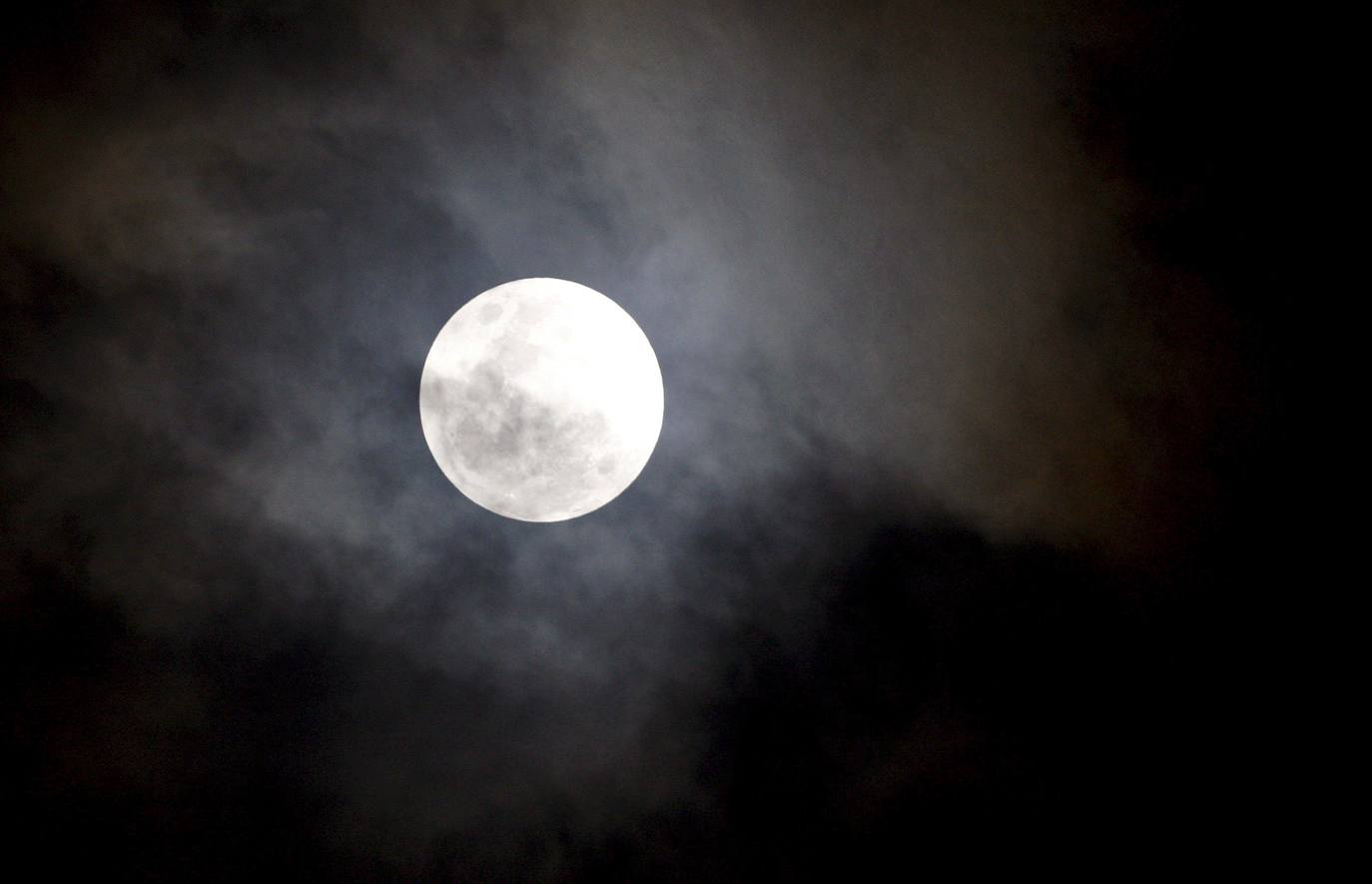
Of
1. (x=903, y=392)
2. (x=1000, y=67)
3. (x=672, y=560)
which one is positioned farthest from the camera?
(x=672, y=560)

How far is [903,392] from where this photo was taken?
7344 mm

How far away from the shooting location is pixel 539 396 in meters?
6.73

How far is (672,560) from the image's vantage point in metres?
7.85

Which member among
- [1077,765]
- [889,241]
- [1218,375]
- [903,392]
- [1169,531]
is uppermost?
[889,241]

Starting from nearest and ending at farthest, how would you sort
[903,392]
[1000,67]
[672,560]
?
[1000,67], [903,392], [672,560]

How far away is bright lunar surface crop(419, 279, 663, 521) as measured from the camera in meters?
6.75

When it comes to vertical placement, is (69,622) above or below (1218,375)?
above

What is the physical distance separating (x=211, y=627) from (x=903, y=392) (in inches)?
257

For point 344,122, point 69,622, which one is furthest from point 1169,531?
point 69,622

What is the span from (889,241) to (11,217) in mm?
7096

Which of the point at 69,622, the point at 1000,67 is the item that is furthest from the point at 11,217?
the point at 1000,67

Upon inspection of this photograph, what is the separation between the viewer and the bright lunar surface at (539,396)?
6.75 m

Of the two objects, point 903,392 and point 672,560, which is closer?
point 903,392

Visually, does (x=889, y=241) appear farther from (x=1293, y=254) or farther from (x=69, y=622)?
(x=69, y=622)
